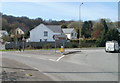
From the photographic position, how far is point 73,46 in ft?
256

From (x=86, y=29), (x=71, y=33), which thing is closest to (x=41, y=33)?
(x=71, y=33)

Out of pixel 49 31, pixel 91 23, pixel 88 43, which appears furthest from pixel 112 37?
pixel 91 23

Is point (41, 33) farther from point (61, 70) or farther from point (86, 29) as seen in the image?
point (61, 70)

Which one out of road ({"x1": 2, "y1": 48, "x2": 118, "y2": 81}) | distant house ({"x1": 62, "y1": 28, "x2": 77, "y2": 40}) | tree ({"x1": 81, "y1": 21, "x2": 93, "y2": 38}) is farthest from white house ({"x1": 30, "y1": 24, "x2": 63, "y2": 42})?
road ({"x1": 2, "y1": 48, "x2": 118, "y2": 81})

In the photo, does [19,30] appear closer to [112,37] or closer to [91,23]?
[91,23]

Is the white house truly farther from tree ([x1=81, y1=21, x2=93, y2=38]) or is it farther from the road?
the road

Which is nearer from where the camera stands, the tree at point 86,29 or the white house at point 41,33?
the white house at point 41,33

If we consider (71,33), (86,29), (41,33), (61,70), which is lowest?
(61,70)

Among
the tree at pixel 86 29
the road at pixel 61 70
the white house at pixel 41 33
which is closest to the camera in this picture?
the road at pixel 61 70

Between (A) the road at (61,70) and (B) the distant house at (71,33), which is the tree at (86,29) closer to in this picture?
(B) the distant house at (71,33)

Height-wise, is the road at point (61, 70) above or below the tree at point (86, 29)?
below

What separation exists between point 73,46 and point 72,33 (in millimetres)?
38124

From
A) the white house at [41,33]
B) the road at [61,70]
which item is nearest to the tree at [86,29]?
the white house at [41,33]

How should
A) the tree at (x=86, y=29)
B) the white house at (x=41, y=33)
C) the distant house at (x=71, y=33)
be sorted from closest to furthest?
the white house at (x=41, y=33) < the distant house at (x=71, y=33) < the tree at (x=86, y=29)
